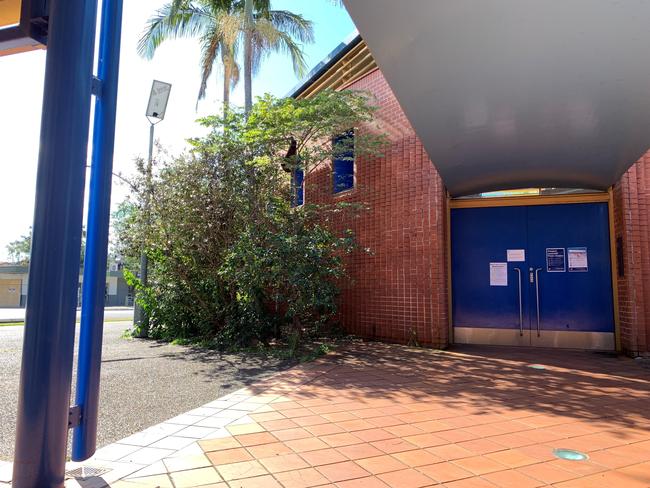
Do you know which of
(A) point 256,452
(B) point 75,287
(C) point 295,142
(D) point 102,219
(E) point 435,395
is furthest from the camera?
(C) point 295,142

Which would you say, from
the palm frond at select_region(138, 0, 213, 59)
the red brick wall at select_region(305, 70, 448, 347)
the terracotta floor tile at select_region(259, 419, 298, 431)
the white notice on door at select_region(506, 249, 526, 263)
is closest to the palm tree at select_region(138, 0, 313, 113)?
the palm frond at select_region(138, 0, 213, 59)

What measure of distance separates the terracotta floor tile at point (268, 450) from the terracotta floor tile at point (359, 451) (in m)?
0.38

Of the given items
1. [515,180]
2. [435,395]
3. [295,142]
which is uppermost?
[295,142]

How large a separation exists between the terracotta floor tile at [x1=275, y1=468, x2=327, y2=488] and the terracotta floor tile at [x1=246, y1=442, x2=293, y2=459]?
1.01 feet

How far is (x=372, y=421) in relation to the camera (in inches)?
153

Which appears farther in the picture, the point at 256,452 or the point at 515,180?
the point at 515,180

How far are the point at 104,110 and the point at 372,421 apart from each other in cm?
315

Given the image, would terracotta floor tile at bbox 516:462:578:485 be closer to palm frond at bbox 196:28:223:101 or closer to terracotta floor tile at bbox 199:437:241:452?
terracotta floor tile at bbox 199:437:241:452

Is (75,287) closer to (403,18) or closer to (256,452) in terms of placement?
(256,452)

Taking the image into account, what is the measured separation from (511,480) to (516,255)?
6.32 metres

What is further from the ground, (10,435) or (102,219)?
(102,219)

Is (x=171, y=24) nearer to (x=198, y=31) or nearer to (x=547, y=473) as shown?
(x=198, y=31)

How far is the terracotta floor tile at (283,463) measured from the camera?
2868mm

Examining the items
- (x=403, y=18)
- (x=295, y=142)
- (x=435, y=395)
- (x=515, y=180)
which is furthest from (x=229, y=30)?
(x=435, y=395)
